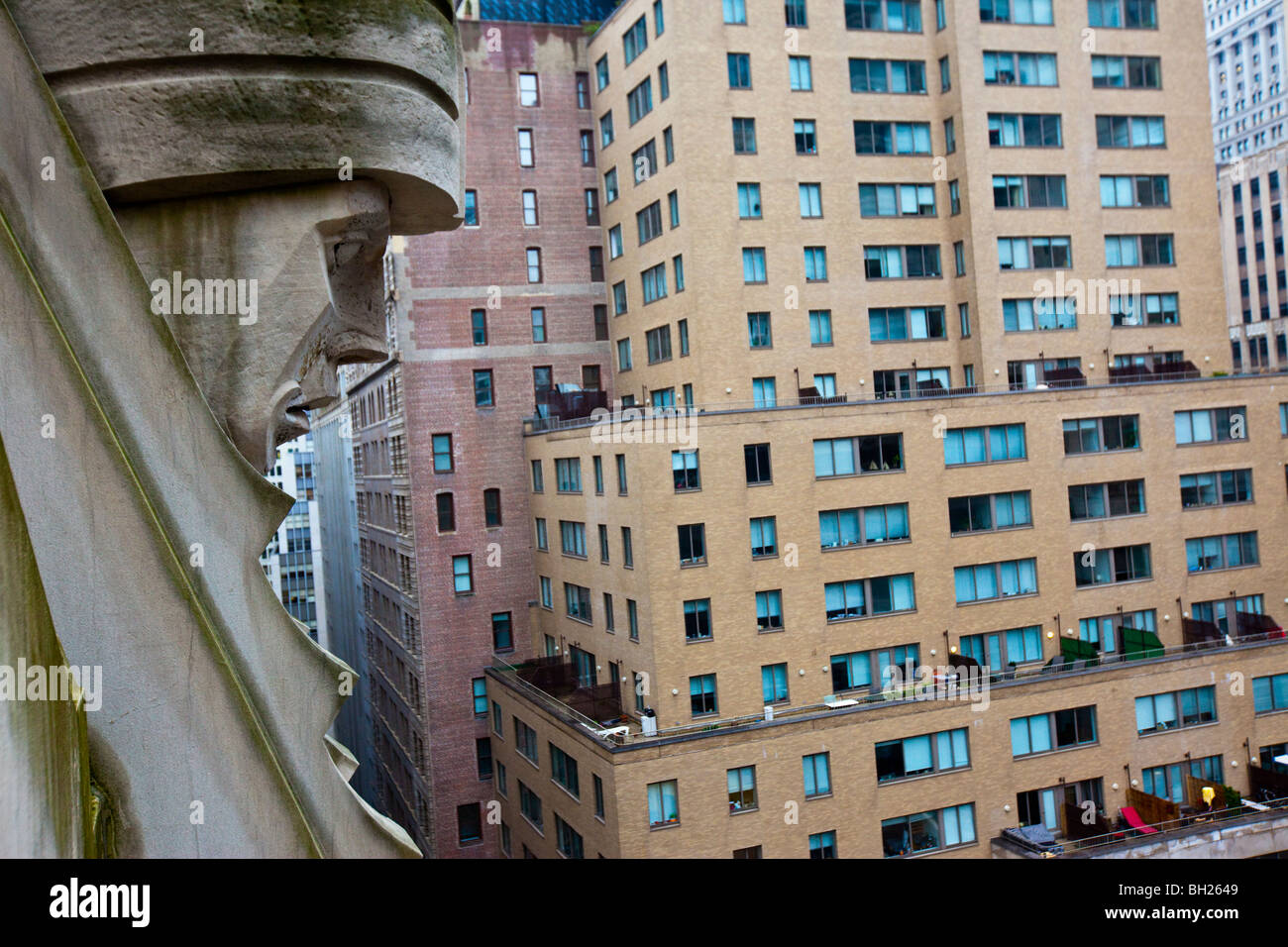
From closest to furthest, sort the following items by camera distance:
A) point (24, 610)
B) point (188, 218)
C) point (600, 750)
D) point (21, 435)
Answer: point (24, 610) < point (21, 435) < point (188, 218) < point (600, 750)

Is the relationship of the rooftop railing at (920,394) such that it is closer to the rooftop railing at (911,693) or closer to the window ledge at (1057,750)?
the rooftop railing at (911,693)

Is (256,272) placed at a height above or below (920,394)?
below

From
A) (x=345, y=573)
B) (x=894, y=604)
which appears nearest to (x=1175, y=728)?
(x=894, y=604)

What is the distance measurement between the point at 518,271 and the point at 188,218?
60.0m

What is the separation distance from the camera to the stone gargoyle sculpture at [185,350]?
374cm

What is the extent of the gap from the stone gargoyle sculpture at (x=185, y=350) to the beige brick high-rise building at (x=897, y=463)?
133ft

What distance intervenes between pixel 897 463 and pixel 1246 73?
156626mm

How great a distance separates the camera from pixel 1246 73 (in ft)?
564

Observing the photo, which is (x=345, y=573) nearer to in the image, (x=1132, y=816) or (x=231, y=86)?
(x=1132, y=816)

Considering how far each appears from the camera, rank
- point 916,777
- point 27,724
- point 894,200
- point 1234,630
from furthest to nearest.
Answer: point 894,200 → point 1234,630 → point 916,777 → point 27,724

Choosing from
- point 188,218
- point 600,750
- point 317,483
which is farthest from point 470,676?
point 317,483

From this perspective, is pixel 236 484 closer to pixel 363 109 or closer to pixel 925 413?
pixel 363 109
